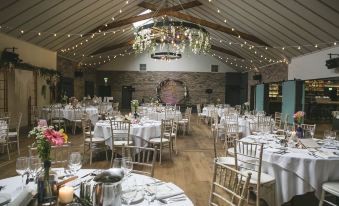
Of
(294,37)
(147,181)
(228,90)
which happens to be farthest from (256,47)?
(147,181)

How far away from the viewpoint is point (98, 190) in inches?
66.1

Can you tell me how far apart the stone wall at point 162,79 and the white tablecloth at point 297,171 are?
17051 millimetres

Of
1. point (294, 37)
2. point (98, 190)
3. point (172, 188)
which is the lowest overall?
point (172, 188)

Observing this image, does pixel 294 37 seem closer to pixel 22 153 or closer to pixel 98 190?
pixel 22 153

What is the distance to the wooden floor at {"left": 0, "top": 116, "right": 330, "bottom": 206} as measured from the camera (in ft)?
15.3

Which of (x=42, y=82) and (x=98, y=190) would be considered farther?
(x=42, y=82)

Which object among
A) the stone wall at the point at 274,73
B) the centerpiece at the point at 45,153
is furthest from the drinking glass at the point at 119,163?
the stone wall at the point at 274,73

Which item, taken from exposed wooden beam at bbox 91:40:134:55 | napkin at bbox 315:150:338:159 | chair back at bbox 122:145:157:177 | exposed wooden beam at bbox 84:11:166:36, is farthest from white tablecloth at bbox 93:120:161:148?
exposed wooden beam at bbox 91:40:134:55

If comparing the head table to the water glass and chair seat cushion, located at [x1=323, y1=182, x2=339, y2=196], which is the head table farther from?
chair seat cushion, located at [x1=323, y1=182, x2=339, y2=196]

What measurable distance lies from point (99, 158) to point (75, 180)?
431cm

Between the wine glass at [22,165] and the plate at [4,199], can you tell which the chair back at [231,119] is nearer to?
the wine glass at [22,165]

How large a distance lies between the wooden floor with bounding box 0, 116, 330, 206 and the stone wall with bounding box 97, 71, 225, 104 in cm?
1234

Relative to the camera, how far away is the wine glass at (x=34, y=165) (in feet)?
7.13

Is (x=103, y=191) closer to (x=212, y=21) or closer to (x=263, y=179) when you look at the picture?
(x=263, y=179)
